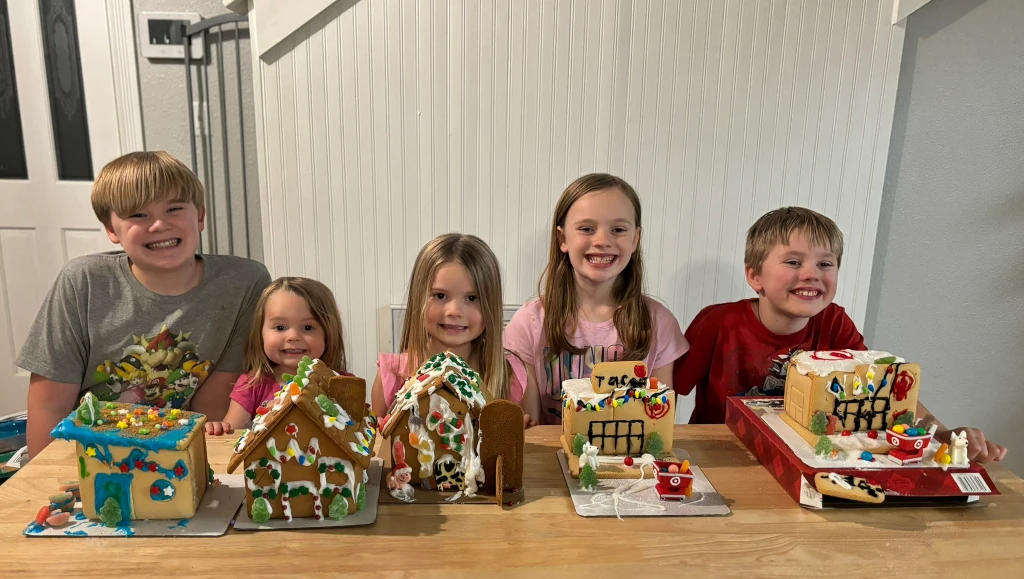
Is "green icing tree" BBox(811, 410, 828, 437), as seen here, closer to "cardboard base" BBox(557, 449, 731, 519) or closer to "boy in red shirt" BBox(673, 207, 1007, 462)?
"cardboard base" BBox(557, 449, 731, 519)

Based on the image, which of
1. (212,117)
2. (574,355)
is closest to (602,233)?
(574,355)

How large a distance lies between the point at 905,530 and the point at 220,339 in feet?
4.20

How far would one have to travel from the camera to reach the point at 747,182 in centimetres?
192

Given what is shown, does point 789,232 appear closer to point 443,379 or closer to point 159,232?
point 443,379

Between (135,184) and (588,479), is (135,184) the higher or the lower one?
the higher one

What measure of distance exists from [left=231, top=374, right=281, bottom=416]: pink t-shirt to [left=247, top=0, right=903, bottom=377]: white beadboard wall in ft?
2.15

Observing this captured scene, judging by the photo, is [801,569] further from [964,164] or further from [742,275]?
[964,164]

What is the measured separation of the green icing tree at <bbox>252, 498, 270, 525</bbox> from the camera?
2.74 feet

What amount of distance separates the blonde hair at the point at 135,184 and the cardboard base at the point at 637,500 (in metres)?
0.94

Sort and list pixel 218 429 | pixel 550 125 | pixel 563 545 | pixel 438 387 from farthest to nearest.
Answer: pixel 550 125 → pixel 218 429 → pixel 438 387 → pixel 563 545

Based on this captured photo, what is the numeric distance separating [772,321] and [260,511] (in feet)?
3.60

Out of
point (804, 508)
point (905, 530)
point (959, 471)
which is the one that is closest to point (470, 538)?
point (804, 508)

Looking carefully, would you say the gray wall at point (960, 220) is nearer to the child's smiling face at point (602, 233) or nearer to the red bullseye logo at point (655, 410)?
the child's smiling face at point (602, 233)

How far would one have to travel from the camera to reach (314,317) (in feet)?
4.27
